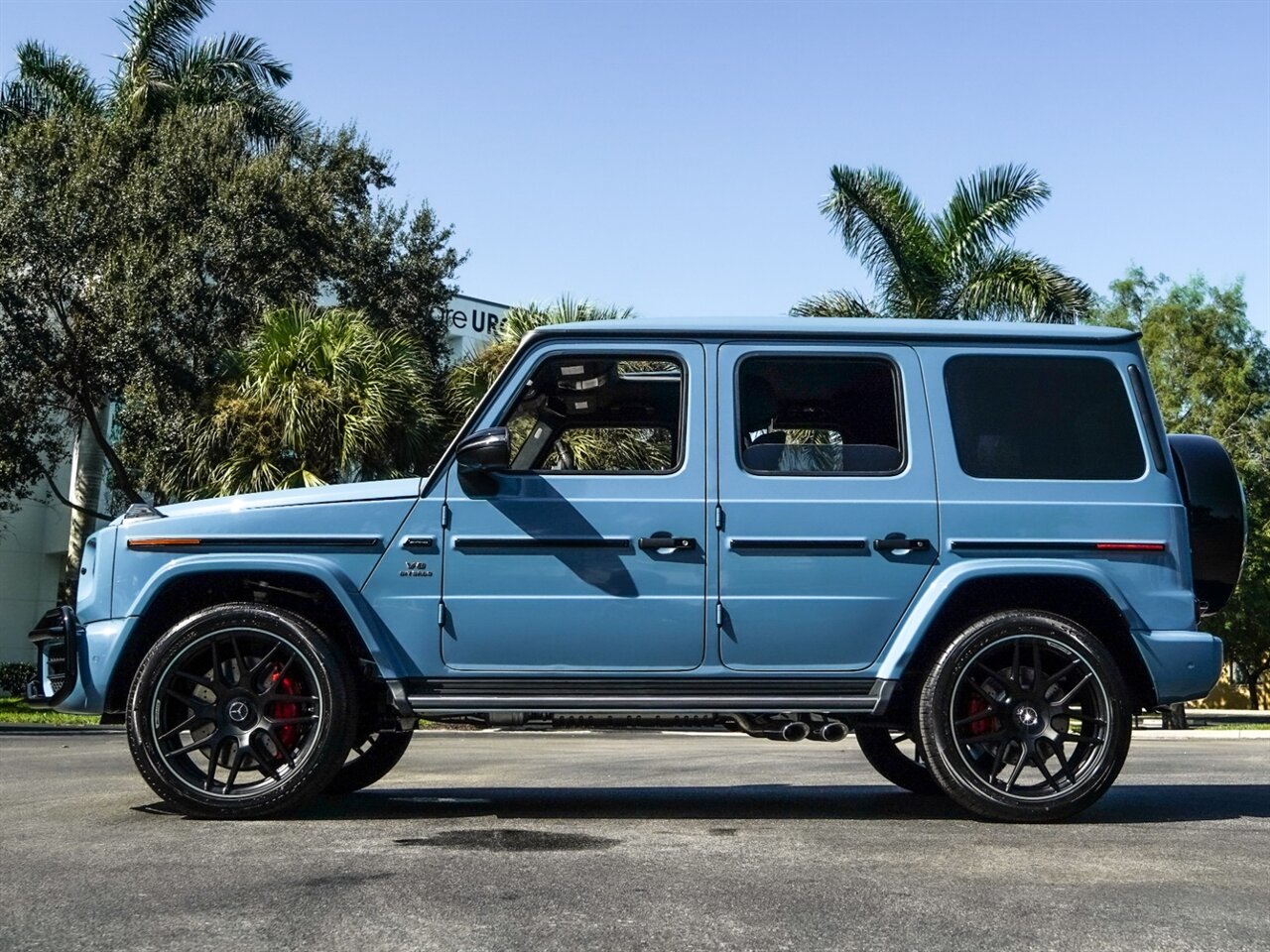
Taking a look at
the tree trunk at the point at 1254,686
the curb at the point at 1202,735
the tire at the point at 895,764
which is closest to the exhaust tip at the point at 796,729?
the tire at the point at 895,764

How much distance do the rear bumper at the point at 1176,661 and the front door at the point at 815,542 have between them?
0.94 meters

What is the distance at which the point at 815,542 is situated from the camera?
6000mm

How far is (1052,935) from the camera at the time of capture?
12.1ft

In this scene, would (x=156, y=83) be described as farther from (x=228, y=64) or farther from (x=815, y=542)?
(x=815, y=542)

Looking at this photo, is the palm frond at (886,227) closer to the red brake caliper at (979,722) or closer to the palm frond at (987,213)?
the palm frond at (987,213)

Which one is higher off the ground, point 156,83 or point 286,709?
point 156,83

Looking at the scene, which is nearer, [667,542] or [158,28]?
[667,542]

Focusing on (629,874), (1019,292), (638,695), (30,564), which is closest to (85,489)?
(30,564)

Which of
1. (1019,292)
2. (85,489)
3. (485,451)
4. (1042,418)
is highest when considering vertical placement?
(1019,292)

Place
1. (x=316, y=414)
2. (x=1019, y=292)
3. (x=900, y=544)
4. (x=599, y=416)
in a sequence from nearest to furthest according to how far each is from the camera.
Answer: (x=900, y=544) < (x=599, y=416) < (x=316, y=414) < (x=1019, y=292)

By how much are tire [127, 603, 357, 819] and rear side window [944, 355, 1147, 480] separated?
2.75 m

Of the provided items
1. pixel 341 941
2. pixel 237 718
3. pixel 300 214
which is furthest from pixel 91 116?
pixel 341 941

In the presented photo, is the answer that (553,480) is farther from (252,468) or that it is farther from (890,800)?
(252,468)

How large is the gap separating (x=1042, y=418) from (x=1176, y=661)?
112 centimetres
